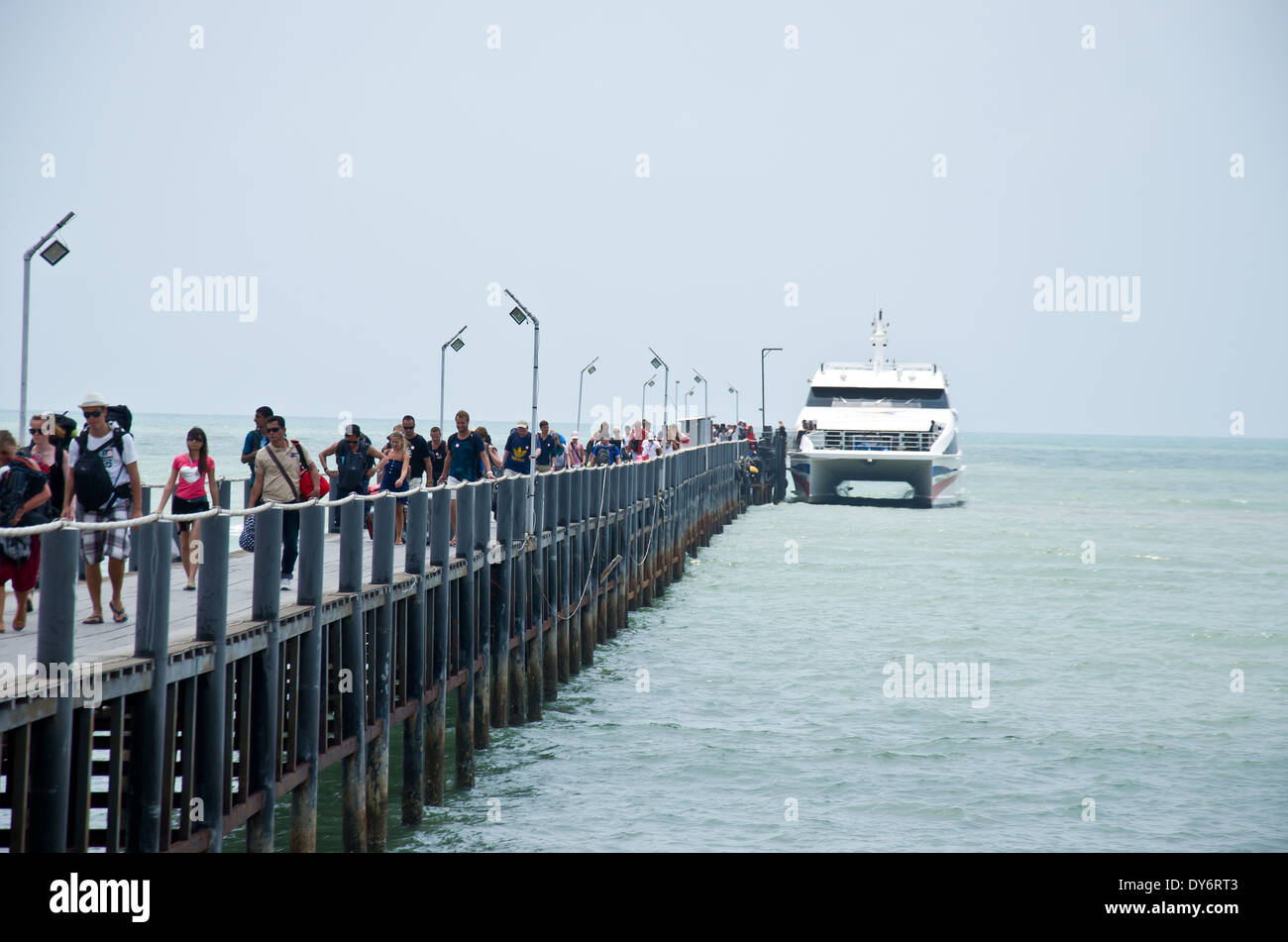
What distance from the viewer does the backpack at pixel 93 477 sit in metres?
10.0

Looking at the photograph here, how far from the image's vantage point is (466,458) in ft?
60.4

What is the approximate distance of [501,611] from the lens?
51.6 feet

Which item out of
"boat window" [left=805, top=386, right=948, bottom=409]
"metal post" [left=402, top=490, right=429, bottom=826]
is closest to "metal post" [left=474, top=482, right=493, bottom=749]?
"metal post" [left=402, top=490, right=429, bottom=826]

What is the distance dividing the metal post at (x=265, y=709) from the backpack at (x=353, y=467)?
7320 mm

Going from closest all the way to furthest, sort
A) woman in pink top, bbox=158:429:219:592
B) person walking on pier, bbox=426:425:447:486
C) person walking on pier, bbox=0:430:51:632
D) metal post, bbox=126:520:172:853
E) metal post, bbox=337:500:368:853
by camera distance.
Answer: metal post, bbox=126:520:172:853, person walking on pier, bbox=0:430:51:632, metal post, bbox=337:500:368:853, woman in pink top, bbox=158:429:219:592, person walking on pier, bbox=426:425:447:486

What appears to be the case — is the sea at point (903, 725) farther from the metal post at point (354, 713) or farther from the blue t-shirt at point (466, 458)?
the blue t-shirt at point (466, 458)

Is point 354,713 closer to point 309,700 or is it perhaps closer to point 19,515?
point 309,700

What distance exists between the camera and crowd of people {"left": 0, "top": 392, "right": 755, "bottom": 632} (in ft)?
30.7

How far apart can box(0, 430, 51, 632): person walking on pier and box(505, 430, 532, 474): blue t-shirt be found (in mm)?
9621

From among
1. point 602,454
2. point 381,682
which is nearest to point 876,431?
point 602,454

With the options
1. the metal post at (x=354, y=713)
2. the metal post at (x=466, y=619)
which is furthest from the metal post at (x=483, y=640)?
the metal post at (x=354, y=713)

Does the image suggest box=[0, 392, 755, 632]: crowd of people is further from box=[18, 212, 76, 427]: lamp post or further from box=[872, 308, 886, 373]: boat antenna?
box=[872, 308, 886, 373]: boat antenna
